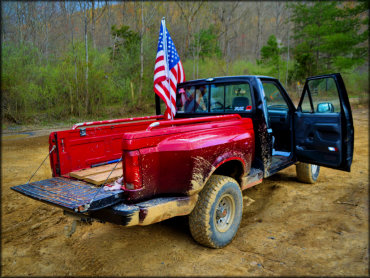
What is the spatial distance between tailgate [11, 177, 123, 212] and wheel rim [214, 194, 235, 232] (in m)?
1.18

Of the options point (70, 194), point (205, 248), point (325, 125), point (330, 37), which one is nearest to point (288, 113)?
point (325, 125)

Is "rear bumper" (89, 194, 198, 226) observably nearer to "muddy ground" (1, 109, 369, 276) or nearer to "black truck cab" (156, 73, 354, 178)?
"muddy ground" (1, 109, 369, 276)

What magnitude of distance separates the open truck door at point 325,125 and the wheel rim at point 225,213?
5.19ft

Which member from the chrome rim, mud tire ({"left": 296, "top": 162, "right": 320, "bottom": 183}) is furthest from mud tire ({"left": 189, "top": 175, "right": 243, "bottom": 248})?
the chrome rim

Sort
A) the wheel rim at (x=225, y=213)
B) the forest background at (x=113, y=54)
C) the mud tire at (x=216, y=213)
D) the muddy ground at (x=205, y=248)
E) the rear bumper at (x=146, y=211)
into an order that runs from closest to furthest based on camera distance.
Answer: the rear bumper at (x=146, y=211) < the muddy ground at (x=205, y=248) < the mud tire at (x=216, y=213) < the wheel rim at (x=225, y=213) < the forest background at (x=113, y=54)

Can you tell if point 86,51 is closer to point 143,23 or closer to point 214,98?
point 143,23

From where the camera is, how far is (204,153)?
112 inches

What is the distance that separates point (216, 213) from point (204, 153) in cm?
77

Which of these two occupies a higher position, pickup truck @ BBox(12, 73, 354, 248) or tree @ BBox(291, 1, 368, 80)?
tree @ BBox(291, 1, 368, 80)

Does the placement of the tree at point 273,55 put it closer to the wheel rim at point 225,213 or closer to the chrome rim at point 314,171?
the chrome rim at point 314,171

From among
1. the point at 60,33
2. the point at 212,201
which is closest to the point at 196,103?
the point at 212,201

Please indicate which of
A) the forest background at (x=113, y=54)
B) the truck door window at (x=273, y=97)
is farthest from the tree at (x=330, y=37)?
the truck door window at (x=273, y=97)

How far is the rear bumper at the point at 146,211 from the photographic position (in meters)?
2.42

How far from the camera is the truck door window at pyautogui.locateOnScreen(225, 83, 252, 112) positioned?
405cm
